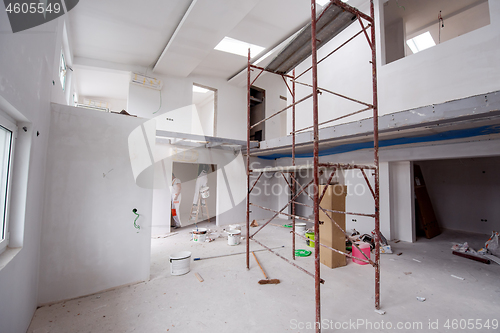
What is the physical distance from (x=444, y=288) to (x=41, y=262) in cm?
502

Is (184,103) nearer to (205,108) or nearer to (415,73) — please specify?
(205,108)

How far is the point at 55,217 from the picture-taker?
2.55 m

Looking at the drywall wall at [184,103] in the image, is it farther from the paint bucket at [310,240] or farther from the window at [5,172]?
the window at [5,172]

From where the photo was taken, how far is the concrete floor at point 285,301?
2.18 m

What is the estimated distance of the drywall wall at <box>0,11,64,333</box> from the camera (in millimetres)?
1460

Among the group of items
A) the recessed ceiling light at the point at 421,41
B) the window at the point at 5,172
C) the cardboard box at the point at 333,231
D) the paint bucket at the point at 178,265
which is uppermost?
the recessed ceiling light at the point at 421,41

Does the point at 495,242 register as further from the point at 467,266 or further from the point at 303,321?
the point at 303,321

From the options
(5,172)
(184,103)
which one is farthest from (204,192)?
(5,172)

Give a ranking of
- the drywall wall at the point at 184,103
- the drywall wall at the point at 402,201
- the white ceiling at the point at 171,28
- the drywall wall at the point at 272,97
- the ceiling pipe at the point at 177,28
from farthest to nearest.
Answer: the drywall wall at the point at 272,97 < the drywall wall at the point at 184,103 < the drywall wall at the point at 402,201 < the white ceiling at the point at 171,28 < the ceiling pipe at the point at 177,28

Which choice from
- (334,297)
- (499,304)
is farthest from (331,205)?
(499,304)

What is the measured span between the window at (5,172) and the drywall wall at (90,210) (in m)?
0.85

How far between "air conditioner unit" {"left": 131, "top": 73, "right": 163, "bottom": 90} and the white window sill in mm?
5227

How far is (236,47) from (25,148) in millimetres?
5214

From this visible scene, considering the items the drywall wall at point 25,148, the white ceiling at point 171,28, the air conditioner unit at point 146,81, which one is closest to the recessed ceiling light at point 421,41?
the white ceiling at point 171,28
